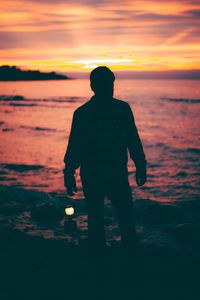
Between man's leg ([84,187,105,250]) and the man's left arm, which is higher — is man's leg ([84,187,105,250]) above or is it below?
below

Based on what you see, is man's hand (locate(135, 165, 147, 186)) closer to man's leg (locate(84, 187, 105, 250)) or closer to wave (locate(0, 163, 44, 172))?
man's leg (locate(84, 187, 105, 250))

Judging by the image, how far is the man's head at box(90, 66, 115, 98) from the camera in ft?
12.2

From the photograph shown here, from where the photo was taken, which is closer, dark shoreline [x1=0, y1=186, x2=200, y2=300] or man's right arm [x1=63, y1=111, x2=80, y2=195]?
man's right arm [x1=63, y1=111, x2=80, y2=195]

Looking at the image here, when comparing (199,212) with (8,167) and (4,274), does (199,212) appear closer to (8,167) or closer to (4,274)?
(4,274)

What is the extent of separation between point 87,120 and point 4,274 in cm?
247

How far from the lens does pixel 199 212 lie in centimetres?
877

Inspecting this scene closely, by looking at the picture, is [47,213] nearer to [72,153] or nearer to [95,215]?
[95,215]

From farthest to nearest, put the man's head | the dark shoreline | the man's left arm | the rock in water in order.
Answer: the rock in water < the dark shoreline < the man's left arm < the man's head

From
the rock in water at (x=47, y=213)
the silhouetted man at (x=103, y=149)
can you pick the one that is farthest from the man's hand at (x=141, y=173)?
the rock in water at (x=47, y=213)

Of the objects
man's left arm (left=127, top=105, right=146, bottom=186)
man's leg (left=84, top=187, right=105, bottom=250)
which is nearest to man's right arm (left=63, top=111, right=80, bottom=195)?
man's leg (left=84, top=187, right=105, bottom=250)

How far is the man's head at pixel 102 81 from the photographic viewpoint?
3.72 metres

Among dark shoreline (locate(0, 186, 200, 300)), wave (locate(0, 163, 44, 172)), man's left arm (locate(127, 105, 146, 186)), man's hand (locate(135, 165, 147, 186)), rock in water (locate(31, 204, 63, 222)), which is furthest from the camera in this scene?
wave (locate(0, 163, 44, 172))

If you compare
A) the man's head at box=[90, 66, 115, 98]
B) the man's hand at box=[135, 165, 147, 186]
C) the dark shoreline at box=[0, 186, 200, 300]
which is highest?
the man's head at box=[90, 66, 115, 98]

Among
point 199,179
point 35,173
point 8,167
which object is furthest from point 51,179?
point 199,179
